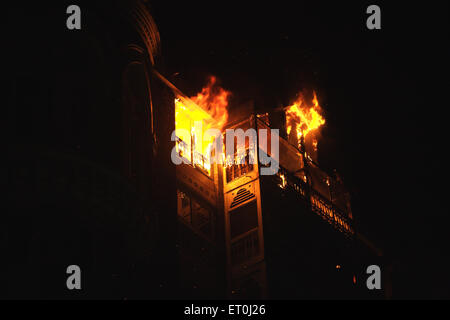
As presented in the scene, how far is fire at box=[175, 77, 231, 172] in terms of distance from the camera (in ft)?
66.4

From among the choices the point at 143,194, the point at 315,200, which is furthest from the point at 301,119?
the point at 143,194

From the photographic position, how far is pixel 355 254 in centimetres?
2095

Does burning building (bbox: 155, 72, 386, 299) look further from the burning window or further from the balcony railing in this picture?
the burning window

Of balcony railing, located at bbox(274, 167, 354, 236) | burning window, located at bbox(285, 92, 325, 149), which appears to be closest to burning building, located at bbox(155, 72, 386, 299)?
balcony railing, located at bbox(274, 167, 354, 236)

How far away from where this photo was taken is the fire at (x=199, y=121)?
20.2 meters

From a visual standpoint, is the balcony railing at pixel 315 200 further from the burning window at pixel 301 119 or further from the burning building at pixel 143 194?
the burning window at pixel 301 119

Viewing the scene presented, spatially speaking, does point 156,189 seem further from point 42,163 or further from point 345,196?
point 345,196

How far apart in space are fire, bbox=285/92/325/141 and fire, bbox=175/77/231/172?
4423 millimetres

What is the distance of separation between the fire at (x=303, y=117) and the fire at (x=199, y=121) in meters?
4.42

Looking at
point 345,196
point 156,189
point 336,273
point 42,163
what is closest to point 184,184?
point 156,189

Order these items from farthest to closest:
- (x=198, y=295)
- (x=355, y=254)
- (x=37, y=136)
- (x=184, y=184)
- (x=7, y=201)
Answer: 1. (x=355, y=254)
2. (x=184, y=184)
3. (x=198, y=295)
4. (x=37, y=136)
5. (x=7, y=201)

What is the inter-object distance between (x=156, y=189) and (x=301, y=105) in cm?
1249

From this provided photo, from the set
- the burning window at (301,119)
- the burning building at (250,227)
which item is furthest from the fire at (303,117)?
the burning building at (250,227)

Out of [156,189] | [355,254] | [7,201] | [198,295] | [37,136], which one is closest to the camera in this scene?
[7,201]
